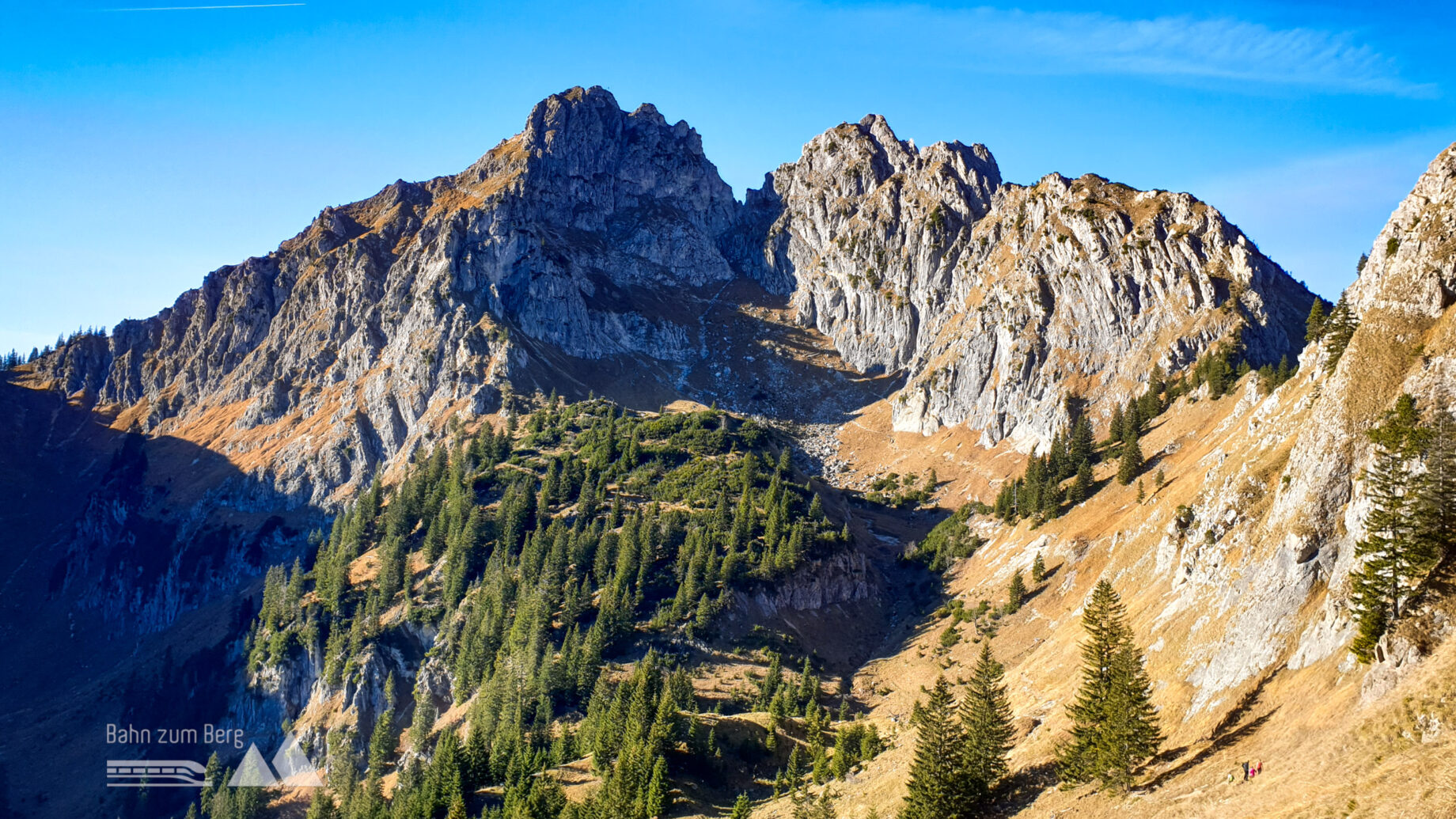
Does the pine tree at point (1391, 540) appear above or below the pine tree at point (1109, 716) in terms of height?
above

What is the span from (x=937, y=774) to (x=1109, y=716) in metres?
11.7

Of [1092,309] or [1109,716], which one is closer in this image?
[1109,716]

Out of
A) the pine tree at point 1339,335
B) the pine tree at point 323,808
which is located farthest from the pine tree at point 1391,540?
the pine tree at point 323,808

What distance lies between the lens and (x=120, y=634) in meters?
177

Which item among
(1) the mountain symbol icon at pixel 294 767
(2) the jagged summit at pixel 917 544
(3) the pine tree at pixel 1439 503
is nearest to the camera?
(3) the pine tree at pixel 1439 503

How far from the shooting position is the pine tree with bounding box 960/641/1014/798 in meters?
54.6

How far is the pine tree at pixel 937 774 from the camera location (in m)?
53.1

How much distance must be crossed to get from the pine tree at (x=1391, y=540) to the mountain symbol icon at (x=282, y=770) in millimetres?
123344

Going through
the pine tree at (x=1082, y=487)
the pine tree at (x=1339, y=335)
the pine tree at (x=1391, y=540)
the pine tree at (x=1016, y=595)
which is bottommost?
the pine tree at (x=1016, y=595)

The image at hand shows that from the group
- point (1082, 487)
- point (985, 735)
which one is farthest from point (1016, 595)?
point (985, 735)

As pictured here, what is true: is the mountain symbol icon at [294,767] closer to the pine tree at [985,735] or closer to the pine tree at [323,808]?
the pine tree at [323,808]

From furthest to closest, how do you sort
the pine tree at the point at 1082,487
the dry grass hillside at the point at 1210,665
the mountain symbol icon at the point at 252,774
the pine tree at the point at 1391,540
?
the mountain symbol icon at the point at 252,774, the pine tree at the point at 1082,487, the pine tree at the point at 1391,540, the dry grass hillside at the point at 1210,665

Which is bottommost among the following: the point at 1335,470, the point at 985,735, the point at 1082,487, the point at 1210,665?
the point at 985,735

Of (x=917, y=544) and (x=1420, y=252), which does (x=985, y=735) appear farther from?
(x=917, y=544)
